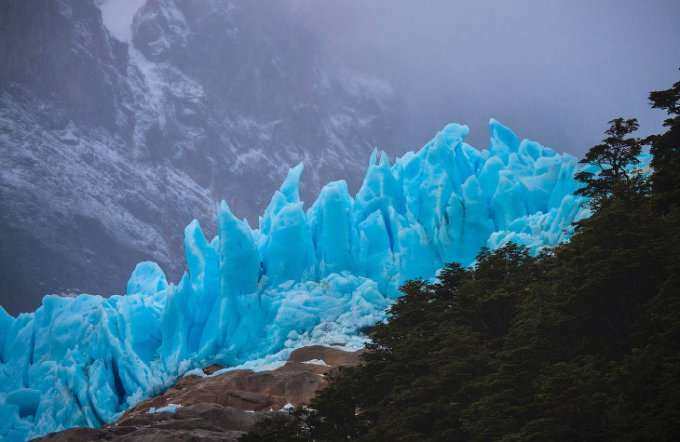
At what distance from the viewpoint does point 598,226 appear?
2228 centimetres

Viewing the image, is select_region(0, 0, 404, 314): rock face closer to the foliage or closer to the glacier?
the glacier

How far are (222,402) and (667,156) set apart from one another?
21.8 metres

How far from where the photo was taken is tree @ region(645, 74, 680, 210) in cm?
2311

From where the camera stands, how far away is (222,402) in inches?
1447

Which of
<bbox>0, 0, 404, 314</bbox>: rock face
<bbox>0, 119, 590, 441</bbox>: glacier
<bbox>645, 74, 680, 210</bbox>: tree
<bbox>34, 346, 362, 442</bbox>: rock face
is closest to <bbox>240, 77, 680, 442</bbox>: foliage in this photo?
<bbox>645, 74, 680, 210</bbox>: tree

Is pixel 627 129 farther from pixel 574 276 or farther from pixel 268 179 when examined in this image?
pixel 268 179

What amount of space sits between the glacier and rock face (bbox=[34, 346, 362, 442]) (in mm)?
2414

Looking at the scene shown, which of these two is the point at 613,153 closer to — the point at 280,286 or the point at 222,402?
the point at 222,402

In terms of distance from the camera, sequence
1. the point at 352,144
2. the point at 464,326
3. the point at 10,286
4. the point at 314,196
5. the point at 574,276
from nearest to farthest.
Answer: the point at 574,276 < the point at 464,326 < the point at 10,286 < the point at 314,196 < the point at 352,144

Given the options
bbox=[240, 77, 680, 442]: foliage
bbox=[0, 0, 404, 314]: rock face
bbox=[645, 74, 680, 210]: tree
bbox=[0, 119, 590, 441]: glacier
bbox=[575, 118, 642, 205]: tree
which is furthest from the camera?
bbox=[0, 0, 404, 314]: rock face

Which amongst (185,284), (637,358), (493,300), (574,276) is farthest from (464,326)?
(185,284)

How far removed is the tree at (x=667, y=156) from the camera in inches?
910

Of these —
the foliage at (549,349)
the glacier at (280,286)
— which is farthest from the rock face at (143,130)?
the foliage at (549,349)

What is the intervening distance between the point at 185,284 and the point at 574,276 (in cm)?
3235
